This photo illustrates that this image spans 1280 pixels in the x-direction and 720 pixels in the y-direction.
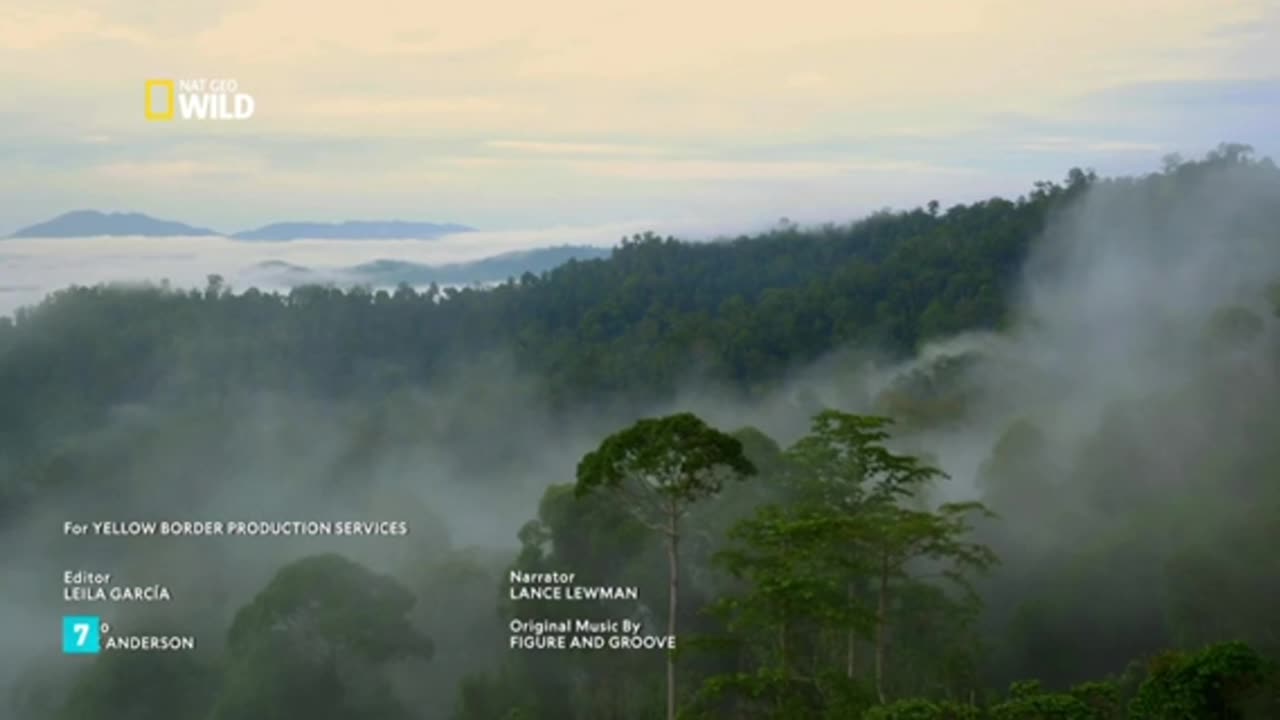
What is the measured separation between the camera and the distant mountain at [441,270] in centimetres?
6338

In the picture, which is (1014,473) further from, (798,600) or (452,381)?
(452,381)

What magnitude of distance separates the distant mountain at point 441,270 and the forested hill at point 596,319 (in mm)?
3670

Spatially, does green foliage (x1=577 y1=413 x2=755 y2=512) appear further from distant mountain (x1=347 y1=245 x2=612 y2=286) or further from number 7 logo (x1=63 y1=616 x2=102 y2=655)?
distant mountain (x1=347 y1=245 x2=612 y2=286)

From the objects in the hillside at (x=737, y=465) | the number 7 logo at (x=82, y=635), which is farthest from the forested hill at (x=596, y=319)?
the number 7 logo at (x=82, y=635)

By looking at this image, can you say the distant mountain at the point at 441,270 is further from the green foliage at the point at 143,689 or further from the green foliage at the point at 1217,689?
the green foliage at the point at 1217,689

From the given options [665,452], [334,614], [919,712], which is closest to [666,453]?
[665,452]

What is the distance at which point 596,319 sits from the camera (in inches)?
2785

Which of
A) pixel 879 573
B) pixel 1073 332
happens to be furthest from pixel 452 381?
pixel 879 573

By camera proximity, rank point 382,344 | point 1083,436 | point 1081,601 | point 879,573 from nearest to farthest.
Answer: point 879,573 < point 1081,601 < point 1083,436 < point 382,344

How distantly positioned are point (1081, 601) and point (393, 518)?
78.9 feet

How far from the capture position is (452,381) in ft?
223

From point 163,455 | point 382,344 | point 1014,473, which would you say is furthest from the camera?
point 382,344

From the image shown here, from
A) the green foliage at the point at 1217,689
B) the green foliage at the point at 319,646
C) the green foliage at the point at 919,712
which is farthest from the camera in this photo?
the green foliage at the point at 319,646

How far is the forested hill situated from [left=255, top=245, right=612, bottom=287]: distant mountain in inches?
144
